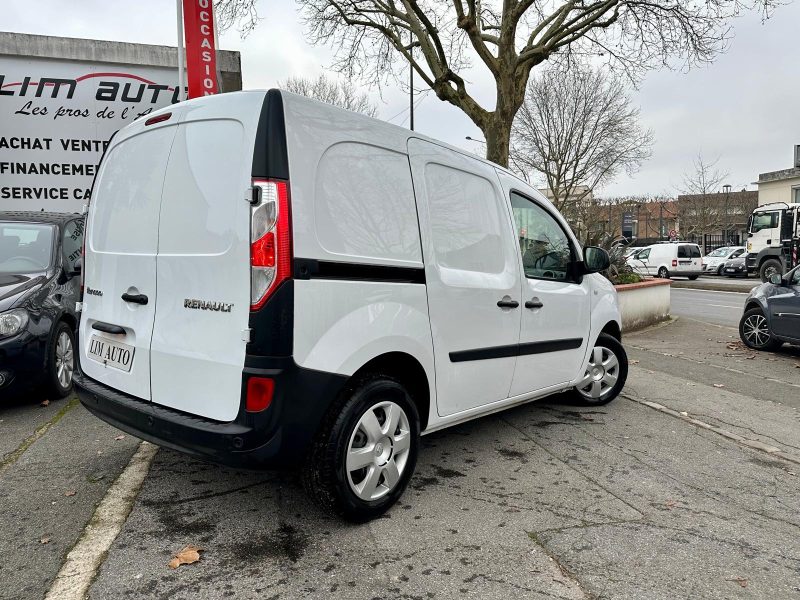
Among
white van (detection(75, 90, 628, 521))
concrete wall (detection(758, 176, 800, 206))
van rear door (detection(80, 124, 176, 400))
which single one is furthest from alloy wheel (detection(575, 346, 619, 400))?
concrete wall (detection(758, 176, 800, 206))

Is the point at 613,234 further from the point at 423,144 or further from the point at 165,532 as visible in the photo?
→ the point at 165,532

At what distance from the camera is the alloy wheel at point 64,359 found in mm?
5102

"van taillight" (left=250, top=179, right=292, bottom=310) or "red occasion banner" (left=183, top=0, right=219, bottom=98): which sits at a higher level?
"red occasion banner" (left=183, top=0, right=219, bottom=98)

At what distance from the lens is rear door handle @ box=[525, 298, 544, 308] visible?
392 cm

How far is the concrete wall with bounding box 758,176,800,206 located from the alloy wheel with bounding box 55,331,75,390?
4704 centimetres

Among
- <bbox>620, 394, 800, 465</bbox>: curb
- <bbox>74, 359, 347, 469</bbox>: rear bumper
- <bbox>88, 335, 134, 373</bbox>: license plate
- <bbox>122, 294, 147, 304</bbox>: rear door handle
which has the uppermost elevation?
<bbox>122, 294, 147, 304</bbox>: rear door handle

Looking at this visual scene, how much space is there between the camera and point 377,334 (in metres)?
2.79

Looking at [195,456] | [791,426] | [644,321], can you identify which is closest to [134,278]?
[195,456]

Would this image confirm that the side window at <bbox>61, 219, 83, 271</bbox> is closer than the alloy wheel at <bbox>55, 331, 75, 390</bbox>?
No

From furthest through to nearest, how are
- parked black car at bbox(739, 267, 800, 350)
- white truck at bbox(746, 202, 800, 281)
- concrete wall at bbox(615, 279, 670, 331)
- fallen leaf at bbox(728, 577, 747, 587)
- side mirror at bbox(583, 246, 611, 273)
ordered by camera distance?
white truck at bbox(746, 202, 800, 281) → concrete wall at bbox(615, 279, 670, 331) → parked black car at bbox(739, 267, 800, 350) → side mirror at bbox(583, 246, 611, 273) → fallen leaf at bbox(728, 577, 747, 587)

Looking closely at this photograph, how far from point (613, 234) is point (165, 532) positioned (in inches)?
441

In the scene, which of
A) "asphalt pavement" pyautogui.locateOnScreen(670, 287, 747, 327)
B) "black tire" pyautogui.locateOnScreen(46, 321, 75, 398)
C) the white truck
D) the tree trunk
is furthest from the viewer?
the white truck

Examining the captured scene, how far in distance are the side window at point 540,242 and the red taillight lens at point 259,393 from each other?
2.14 metres

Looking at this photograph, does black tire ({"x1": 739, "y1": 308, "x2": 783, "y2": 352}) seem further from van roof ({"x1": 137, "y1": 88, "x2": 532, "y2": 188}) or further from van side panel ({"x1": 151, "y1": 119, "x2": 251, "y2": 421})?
van side panel ({"x1": 151, "y1": 119, "x2": 251, "y2": 421})
